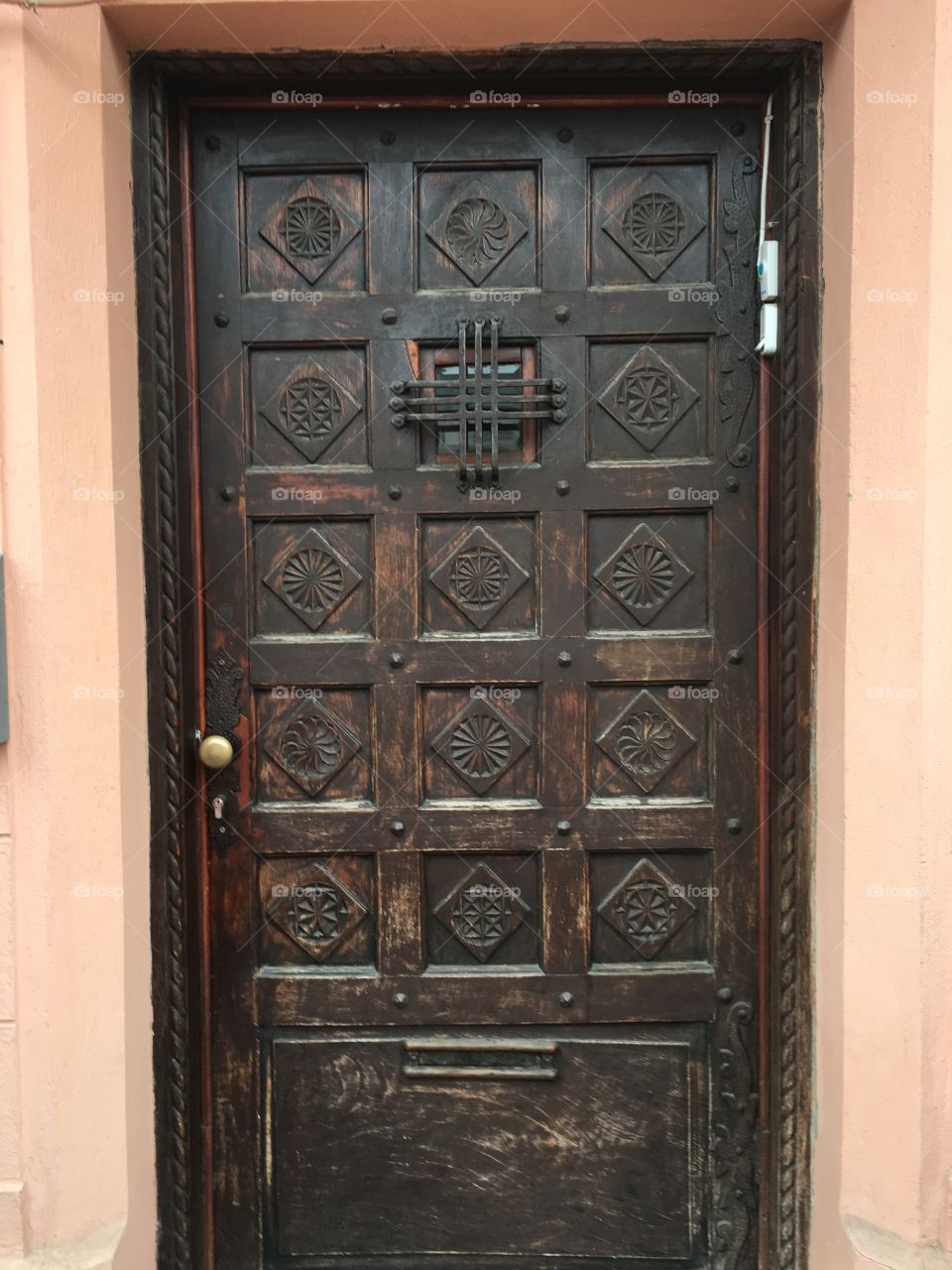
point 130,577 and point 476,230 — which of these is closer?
point 130,577

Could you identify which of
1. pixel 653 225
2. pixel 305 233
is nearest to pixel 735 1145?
pixel 653 225

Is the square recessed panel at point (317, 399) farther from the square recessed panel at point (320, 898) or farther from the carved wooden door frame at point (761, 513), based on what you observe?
the square recessed panel at point (320, 898)

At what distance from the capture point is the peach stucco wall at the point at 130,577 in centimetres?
177

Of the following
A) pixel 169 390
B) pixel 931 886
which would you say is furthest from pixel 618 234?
pixel 931 886

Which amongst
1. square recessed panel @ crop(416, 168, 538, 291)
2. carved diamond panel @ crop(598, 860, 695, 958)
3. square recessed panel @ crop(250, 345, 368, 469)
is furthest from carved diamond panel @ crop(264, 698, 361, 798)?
square recessed panel @ crop(416, 168, 538, 291)

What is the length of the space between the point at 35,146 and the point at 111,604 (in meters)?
0.87

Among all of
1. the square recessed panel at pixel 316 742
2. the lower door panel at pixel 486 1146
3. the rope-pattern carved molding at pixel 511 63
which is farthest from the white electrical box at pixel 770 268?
the lower door panel at pixel 486 1146

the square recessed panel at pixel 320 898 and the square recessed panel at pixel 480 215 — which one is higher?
the square recessed panel at pixel 480 215

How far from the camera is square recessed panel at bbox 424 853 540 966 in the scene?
83.7 inches

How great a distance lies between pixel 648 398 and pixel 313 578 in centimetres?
85

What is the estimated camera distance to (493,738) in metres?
2.11

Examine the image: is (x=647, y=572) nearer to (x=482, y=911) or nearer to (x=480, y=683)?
(x=480, y=683)

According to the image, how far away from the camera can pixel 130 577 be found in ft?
6.38

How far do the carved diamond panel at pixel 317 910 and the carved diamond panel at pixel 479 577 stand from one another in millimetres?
684
